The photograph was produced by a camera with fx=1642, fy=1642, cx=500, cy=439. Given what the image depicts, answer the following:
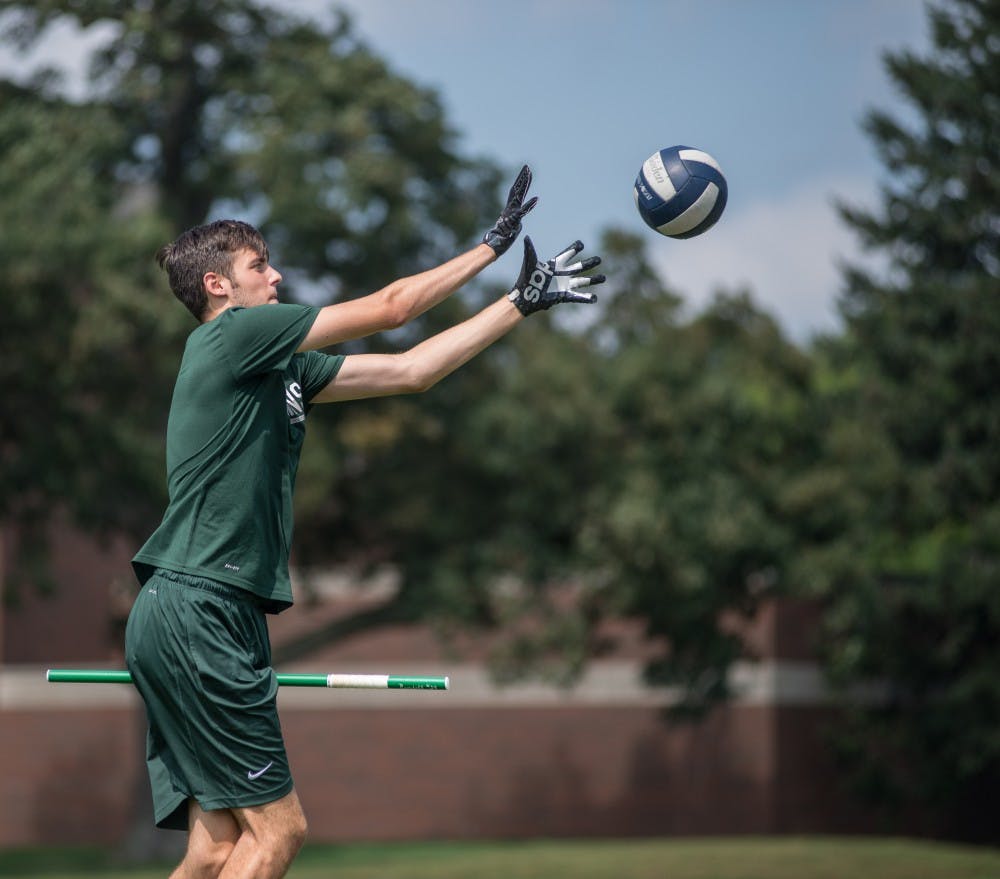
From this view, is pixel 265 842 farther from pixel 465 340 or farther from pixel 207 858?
pixel 465 340

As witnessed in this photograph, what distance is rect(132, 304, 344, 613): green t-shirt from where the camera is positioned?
190 inches

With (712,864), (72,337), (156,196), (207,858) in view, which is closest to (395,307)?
(207,858)

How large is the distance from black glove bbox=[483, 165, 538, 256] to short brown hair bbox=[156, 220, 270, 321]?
751mm

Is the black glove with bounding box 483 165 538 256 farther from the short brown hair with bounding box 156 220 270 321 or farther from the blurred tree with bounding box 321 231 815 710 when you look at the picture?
the blurred tree with bounding box 321 231 815 710

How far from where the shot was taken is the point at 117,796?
93.0 ft

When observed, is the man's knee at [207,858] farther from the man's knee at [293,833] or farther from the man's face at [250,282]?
the man's face at [250,282]

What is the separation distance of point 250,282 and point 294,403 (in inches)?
15.8

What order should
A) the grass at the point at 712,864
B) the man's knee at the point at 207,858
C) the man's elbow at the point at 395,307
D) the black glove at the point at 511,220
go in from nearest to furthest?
the man's knee at the point at 207,858 → the man's elbow at the point at 395,307 → the black glove at the point at 511,220 → the grass at the point at 712,864

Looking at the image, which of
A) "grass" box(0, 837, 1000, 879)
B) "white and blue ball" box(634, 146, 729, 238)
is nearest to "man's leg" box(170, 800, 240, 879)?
"white and blue ball" box(634, 146, 729, 238)

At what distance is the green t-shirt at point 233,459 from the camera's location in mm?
4828

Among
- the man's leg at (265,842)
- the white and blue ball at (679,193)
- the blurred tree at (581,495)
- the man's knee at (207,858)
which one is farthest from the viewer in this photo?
the blurred tree at (581,495)

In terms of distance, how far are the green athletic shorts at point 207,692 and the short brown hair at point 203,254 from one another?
887mm

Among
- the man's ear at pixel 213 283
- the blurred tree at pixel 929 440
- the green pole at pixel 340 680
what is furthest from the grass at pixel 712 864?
the man's ear at pixel 213 283

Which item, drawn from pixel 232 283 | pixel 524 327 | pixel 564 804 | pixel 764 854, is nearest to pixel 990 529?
pixel 764 854
